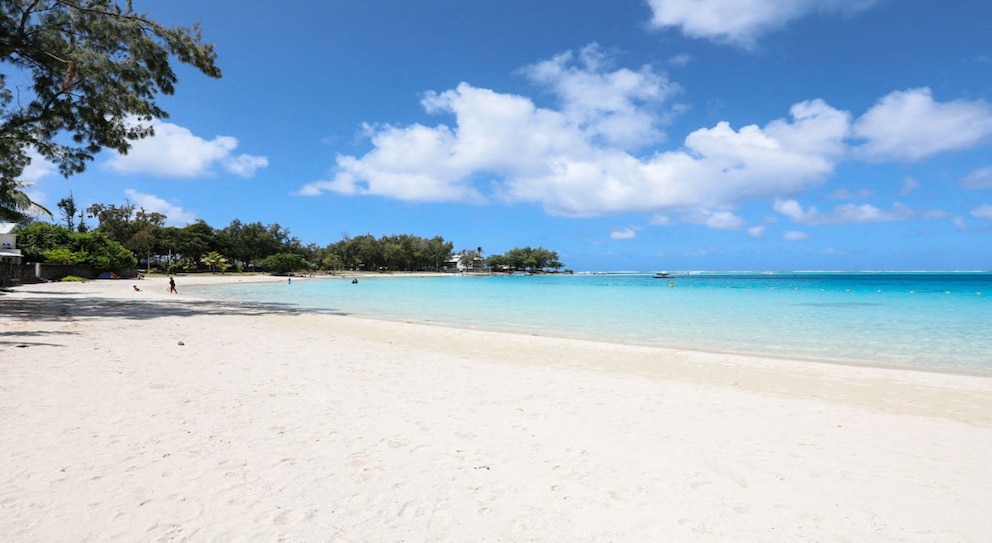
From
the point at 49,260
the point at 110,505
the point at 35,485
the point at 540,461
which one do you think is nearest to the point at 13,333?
the point at 35,485

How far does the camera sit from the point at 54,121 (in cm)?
1722

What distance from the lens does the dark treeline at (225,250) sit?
49469mm

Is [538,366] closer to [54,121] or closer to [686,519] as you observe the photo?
[686,519]

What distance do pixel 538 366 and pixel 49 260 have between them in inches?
2264

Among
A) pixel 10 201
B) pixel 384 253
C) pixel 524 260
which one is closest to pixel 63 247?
pixel 10 201

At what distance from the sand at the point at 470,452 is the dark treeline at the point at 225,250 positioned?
177 ft

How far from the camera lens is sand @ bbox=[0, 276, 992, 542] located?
10.7 feet

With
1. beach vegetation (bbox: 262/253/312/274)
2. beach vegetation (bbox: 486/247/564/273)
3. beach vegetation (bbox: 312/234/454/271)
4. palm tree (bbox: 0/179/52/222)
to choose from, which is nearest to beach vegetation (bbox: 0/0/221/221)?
palm tree (bbox: 0/179/52/222)

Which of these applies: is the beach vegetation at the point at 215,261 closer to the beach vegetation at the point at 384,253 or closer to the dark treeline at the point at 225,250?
the dark treeline at the point at 225,250

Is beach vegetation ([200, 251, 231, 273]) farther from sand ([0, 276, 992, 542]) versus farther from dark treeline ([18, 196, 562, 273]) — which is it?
sand ([0, 276, 992, 542])

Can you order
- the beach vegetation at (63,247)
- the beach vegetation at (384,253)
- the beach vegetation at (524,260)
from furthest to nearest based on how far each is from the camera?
the beach vegetation at (524,260) < the beach vegetation at (384,253) < the beach vegetation at (63,247)

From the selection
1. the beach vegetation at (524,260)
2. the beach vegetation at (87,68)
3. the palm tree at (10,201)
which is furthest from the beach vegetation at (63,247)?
the beach vegetation at (524,260)

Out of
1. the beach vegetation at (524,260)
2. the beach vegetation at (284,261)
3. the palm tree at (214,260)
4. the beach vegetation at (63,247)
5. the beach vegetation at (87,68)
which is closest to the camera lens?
the beach vegetation at (87,68)

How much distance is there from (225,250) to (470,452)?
93745 millimetres
